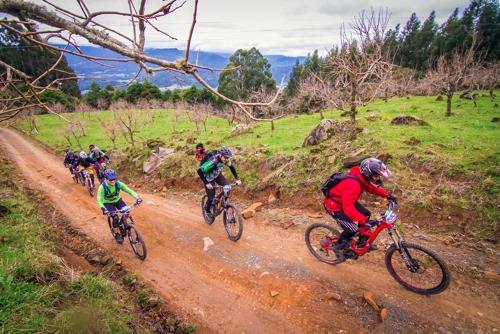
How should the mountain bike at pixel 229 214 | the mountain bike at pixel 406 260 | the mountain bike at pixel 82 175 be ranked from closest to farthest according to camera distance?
the mountain bike at pixel 406 260, the mountain bike at pixel 229 214, the mountain bike at pixel 82 175

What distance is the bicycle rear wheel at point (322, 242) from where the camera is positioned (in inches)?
237

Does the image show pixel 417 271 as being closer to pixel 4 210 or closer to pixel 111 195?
pixel 111 195

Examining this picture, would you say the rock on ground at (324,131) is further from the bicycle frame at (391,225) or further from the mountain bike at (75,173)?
the mountain bike at (75,173)

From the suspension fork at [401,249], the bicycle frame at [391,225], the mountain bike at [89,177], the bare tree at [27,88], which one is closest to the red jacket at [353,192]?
the bicycle frame at [391,225]

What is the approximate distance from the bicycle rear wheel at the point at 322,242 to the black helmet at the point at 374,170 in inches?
66.5

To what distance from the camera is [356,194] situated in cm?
498

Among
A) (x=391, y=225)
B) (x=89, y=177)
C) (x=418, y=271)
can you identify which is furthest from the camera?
(x=89, y=177)

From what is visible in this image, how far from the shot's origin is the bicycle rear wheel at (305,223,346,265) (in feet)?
19.7

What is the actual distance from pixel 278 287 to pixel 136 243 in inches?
163

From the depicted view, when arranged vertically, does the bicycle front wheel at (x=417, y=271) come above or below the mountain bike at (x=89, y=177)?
above

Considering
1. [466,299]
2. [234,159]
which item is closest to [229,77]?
[234,159]

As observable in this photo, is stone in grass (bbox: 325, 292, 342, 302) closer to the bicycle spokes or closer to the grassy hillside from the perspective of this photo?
the bicycle spokes

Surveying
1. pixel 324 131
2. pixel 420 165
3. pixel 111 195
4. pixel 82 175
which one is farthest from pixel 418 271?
pixel 82 175

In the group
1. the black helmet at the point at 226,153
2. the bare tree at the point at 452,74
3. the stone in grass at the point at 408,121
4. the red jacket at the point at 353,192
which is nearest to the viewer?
the red jacket at the point at 353,192
